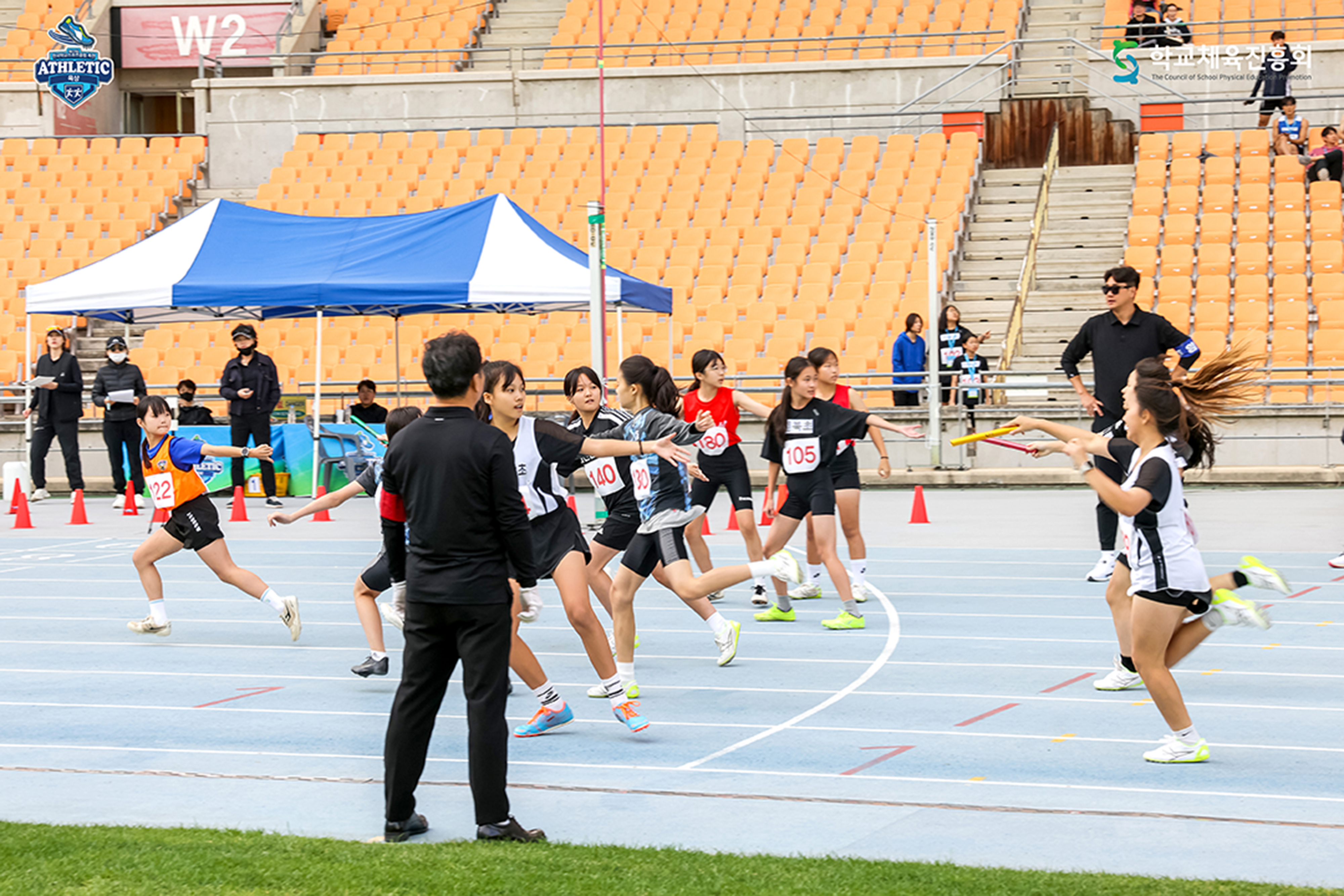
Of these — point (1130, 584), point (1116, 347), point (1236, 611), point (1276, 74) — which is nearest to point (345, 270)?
point (1116, 347)

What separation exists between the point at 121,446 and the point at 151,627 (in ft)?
34.2

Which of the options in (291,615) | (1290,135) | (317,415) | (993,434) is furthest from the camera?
(1290,135)

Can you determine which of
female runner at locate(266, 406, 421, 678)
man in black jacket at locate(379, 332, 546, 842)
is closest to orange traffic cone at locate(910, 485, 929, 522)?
female runner at locate(266, 406, 421, 678)

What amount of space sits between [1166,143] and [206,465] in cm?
1717

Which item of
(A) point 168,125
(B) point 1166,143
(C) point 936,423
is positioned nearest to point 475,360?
(C) point 936,423

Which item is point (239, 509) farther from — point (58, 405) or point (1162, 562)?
point (1162, 562)

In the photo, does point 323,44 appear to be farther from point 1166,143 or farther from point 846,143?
point 1166,143

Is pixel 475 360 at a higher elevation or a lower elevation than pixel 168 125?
lower

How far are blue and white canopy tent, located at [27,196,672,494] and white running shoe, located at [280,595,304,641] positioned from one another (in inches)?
331

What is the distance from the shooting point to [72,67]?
33156 millimetres

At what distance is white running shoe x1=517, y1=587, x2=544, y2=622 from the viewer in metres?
7.32

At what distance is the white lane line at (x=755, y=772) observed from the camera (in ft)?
19.2

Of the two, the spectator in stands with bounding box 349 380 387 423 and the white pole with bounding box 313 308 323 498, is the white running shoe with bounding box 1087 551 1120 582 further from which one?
the white pole with bounding box 313 308 323 498

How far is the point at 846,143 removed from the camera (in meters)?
28.7
